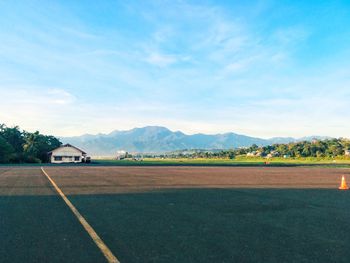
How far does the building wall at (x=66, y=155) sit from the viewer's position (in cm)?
8644

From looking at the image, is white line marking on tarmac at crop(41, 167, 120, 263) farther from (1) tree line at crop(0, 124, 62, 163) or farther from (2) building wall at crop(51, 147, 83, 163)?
(2) building wall at crop(51, 147, 83, 163)

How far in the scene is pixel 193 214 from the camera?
348 inches

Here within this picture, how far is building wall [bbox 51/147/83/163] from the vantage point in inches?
3403

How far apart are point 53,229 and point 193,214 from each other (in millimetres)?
3543

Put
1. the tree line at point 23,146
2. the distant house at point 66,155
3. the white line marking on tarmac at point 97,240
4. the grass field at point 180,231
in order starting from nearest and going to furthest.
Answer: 1. the white line marking on tarmac at point 97,240
2. the grass field at point 180,231
3. the tree line at point 23,146
4. the distant house at point 66,155

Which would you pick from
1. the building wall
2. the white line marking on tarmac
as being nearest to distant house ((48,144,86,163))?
the building wall

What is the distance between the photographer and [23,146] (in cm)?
8594

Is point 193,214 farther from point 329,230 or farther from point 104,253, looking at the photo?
point 104,253

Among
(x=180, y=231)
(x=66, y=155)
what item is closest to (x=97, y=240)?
(x=180, y=231)

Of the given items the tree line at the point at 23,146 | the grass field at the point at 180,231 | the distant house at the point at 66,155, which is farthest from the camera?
the distant house at the point at 66,155

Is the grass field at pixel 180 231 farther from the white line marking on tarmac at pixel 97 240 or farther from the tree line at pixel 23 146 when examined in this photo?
the tree line at pixel 23 146

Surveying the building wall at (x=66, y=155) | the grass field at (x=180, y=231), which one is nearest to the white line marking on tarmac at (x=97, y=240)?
the grass field at (x=180, y=231)

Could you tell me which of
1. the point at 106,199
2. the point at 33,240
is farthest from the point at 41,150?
the point at 33,240

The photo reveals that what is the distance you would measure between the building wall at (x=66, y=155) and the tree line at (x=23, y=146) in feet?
13.3
